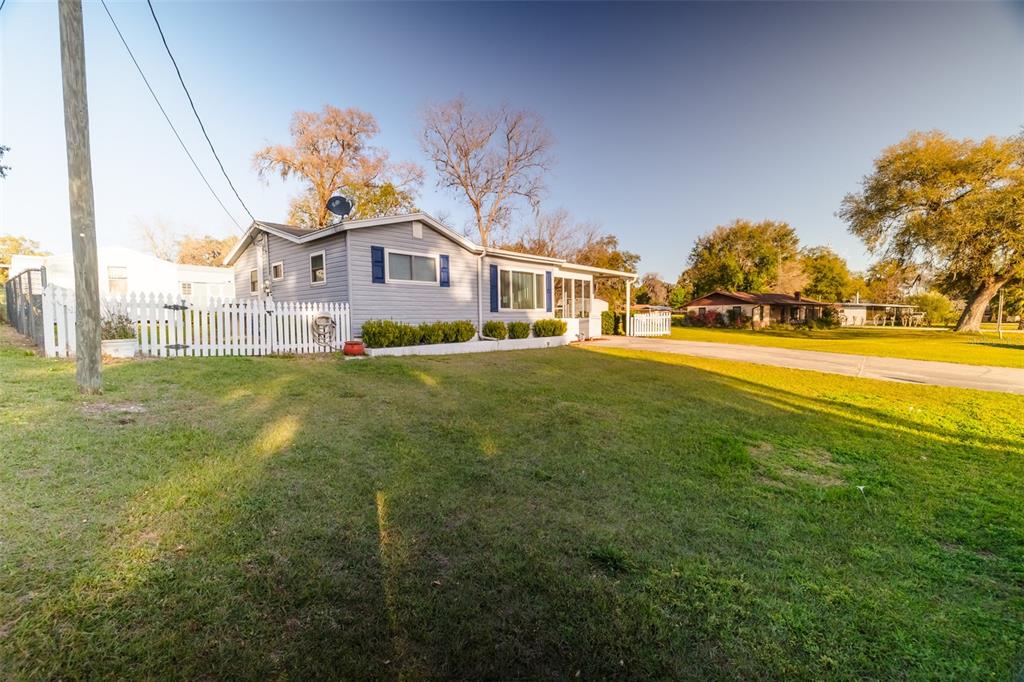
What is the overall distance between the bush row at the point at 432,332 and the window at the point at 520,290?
1232 millimetres

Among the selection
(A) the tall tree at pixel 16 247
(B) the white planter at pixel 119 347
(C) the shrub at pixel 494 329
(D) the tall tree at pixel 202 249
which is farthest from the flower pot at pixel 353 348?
(A) the tall tree at pixel 16 247

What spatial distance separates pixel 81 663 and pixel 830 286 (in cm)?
6362

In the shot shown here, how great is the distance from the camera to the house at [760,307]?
3519cm

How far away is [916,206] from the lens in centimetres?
2341

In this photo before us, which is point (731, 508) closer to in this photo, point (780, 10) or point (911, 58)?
point (911, 58)

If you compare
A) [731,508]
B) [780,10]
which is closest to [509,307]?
[780,10]

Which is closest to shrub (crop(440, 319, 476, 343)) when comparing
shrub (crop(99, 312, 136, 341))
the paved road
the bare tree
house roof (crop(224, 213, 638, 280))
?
house roof (crop(224, 213, 638, 280))

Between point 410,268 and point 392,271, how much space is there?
64 centimetres

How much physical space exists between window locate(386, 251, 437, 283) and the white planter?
553 cm

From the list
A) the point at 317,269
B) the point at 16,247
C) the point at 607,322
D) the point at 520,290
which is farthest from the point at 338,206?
the point at 16,247

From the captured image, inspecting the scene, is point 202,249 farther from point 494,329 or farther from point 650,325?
point 650,325

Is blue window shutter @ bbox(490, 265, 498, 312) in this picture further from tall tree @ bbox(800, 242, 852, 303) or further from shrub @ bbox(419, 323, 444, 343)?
tall tree @ bbox(800, 242, 852, 303)

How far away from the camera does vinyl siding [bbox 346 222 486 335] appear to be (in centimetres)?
1073

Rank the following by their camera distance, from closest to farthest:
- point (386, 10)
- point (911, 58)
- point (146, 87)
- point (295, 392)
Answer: point (295, 392), point (911, 58), point (146, 87), point (386, 10)
